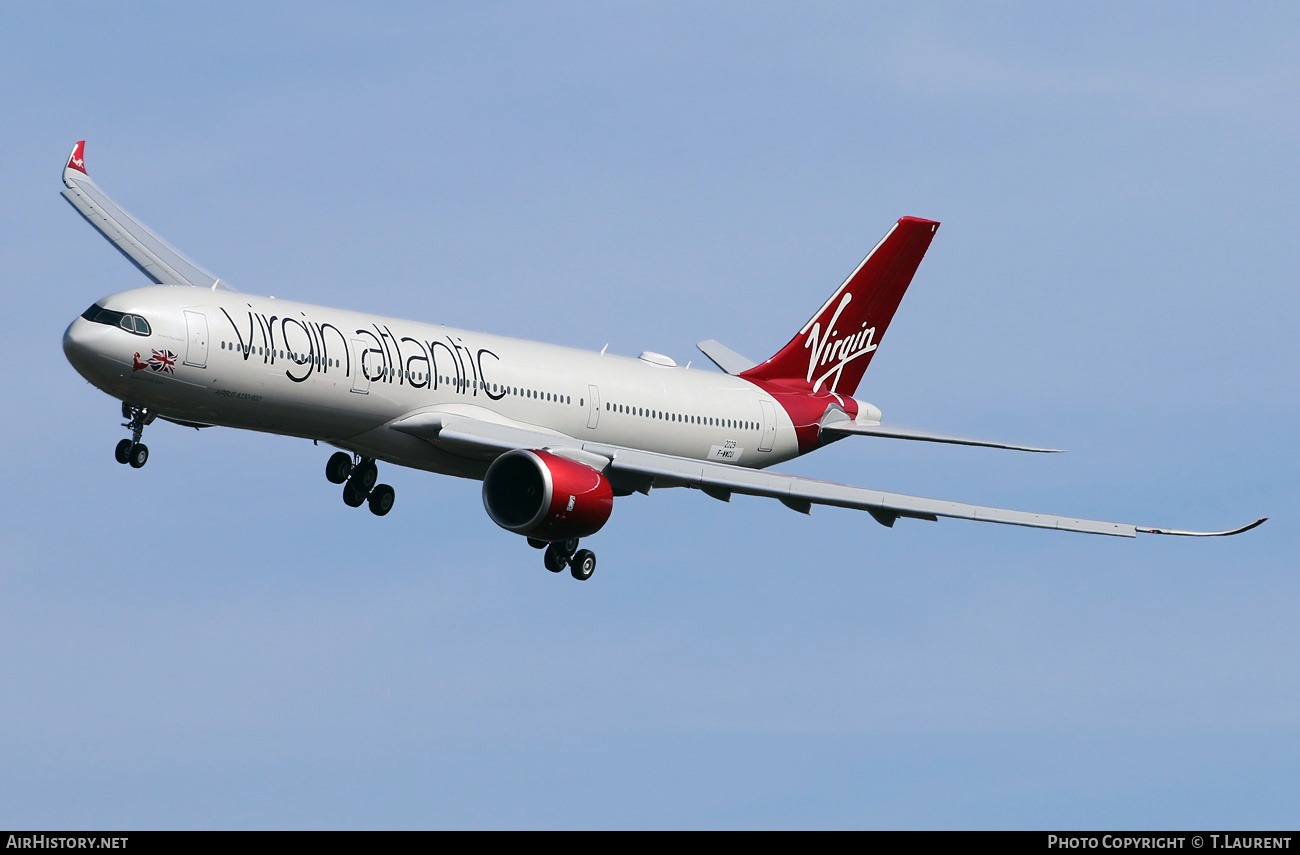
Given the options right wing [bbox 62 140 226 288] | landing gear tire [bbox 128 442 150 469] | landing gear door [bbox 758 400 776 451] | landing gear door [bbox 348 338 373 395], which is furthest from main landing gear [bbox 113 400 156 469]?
landing gear door [bbox 758 400 776 451]

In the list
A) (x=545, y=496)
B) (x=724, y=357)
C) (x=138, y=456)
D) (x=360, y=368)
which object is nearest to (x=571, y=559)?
(x=545, y=496)

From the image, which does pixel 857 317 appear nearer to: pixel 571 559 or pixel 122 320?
pixel 571 559

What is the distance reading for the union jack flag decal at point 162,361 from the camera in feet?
113

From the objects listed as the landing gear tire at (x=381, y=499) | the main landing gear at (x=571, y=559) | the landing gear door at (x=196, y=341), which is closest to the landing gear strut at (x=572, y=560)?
the main landing gear at (x=571, y=559)

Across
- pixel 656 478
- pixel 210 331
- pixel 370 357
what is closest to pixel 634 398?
pixel 656 478

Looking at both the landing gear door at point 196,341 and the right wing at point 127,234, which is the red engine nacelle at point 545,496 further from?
the right wing at point 127,234

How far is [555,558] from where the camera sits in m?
39.5

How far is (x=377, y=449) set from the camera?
1517 inches

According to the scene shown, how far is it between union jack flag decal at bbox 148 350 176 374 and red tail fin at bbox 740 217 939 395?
65.7ft

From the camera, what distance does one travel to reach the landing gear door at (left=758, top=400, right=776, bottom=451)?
1871 inches

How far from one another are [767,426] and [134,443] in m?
18.0

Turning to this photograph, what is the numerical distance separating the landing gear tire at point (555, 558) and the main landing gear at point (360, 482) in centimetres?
394

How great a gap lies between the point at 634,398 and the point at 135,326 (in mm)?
13082

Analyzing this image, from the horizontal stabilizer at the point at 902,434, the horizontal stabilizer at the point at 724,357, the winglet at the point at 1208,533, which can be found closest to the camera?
the winglet at the point at 1208,533
